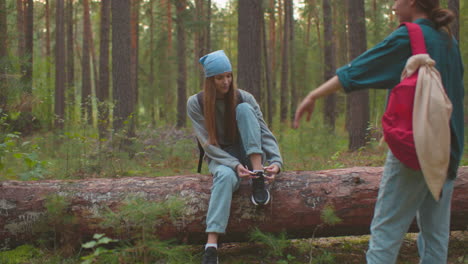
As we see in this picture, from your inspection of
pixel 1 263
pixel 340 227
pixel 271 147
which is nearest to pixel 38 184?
pixel 1 263

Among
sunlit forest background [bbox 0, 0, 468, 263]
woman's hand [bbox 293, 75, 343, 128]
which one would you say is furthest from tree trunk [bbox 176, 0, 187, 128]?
woman's hand [bbox 293, 75, 343, 128]

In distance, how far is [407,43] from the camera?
87.4 inches

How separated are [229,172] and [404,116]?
182 cm

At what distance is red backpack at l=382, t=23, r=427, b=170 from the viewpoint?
6.99 ft

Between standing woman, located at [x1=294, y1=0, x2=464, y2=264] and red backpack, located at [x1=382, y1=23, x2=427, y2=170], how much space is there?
0.05m

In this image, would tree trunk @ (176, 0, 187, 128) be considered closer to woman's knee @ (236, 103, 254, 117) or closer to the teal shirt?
woman's knee @ (236, 103, 254, 117)

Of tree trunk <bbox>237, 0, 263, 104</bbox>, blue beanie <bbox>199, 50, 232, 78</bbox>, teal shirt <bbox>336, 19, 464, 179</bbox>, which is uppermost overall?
tree trunk <bbox>237, 0, 263, 104</bbox>

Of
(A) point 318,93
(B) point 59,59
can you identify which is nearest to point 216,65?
(A) point 318,93

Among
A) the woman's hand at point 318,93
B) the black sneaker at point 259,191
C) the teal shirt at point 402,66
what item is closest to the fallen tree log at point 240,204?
the black sneaker at point 259,191

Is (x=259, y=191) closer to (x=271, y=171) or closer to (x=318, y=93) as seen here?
(x=271, y=171)

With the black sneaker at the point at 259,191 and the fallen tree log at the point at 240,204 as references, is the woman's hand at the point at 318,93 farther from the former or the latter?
the fallen tree log at the point at 240,204

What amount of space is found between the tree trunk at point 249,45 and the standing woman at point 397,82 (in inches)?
263

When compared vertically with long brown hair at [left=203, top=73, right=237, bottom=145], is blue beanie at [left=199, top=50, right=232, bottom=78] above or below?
above

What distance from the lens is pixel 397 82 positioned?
2.30 meters
